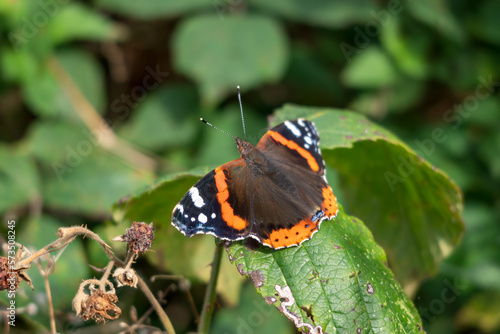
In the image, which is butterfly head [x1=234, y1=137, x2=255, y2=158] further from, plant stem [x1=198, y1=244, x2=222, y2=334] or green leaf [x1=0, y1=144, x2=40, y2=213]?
green leaf [x1=0, y1=144, x2=40, y2=213]

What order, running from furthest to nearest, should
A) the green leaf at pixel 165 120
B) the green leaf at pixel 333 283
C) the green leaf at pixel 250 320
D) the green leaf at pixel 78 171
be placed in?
the green leaf at pixel 165 120
the green leaf at pixel 78 171
the green leaf at pixel 250 320
the green leaf at pixel 333 283

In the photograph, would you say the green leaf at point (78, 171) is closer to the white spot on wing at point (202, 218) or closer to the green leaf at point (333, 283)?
the white spot on wing at point (202, 218)

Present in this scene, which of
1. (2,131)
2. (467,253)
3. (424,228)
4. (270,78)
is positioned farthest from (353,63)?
(2,131)

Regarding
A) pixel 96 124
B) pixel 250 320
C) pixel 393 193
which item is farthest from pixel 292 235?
pixel 96 124

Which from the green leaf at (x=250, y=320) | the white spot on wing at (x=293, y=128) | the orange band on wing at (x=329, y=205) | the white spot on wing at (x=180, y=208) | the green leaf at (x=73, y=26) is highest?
the white spot on wing at (x=293, y=128)

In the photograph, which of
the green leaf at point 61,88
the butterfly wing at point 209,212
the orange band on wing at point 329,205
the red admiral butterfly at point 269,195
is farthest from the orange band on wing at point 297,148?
the green leaf at point 61,88

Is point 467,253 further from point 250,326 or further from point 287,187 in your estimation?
point 287,187

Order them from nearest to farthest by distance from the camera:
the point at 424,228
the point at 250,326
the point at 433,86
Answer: the point at 424,228 → the point at 250,326 → the point at 433,86
